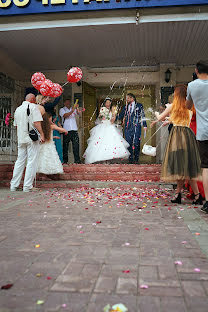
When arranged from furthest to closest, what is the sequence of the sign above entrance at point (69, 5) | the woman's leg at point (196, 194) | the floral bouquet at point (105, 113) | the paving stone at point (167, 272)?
the floral bouquet at point (105, 113) < the sign above entrance at point (69, 5) < the woman's leg at point (196, 194) < the paving stone at point (167, 272)

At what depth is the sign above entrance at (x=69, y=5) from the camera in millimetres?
7330

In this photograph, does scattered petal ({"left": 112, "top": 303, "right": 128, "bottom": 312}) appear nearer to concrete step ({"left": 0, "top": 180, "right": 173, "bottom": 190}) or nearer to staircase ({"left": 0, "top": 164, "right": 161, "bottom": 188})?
concrete step ({"left": 0, "top": 180, "right": 173, "bottom": 190})

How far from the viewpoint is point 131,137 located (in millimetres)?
9828

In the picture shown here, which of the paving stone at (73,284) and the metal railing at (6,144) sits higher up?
the metal railing at (6,144)

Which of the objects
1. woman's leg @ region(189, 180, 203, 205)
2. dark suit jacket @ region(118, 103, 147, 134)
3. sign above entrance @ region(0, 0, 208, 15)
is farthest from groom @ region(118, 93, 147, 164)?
woman's leg @ region(189, 180, 203, 205)

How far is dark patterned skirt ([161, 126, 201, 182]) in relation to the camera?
15.1 feet

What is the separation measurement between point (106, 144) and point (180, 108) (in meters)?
5.30

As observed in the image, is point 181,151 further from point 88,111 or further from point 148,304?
point 88,111

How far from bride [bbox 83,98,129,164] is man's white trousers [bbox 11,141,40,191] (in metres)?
3.53

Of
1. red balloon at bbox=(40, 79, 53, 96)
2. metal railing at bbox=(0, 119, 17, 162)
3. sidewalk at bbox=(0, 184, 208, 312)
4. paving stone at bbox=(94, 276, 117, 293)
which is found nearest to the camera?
sidewalk at bbox=(0, 184, 208, 312)

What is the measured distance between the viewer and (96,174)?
25.8 ft

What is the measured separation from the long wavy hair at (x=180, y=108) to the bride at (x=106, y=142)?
16.4ft

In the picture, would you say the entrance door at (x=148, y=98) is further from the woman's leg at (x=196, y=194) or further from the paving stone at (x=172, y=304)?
the paving stone at (x=172, y=304)

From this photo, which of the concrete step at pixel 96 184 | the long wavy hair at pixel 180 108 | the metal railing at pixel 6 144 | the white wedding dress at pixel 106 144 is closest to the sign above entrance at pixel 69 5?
the metal railing at pixel 6 144
